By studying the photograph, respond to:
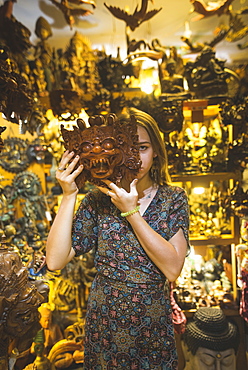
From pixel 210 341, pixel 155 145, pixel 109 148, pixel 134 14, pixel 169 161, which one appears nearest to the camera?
pixel 109 148

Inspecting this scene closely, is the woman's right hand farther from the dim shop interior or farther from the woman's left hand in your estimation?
the dim shop interior

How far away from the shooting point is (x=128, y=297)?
1125mm

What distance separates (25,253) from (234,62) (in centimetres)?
258

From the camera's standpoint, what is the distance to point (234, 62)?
308 cm

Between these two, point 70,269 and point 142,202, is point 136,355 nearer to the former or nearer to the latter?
point 142,202

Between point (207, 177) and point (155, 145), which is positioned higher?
point (155, 145)

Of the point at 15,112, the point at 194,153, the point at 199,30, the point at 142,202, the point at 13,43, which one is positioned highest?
the point at 199,30

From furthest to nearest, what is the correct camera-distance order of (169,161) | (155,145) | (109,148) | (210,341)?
1. (169,161)
2. (210,341)
3. (155,145)
4. (109,148)

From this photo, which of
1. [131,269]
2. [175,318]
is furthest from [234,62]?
[131,269]

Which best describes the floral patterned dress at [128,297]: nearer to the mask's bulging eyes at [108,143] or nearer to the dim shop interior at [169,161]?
the mask's bulging eyes at [108,143]

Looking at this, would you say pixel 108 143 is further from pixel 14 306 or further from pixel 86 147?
pixel 14 306

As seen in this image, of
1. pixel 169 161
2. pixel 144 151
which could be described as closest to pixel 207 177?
pixel 169 161

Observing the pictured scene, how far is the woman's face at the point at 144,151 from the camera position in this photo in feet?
3.72

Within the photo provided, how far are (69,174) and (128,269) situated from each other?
A: 0.39 m
